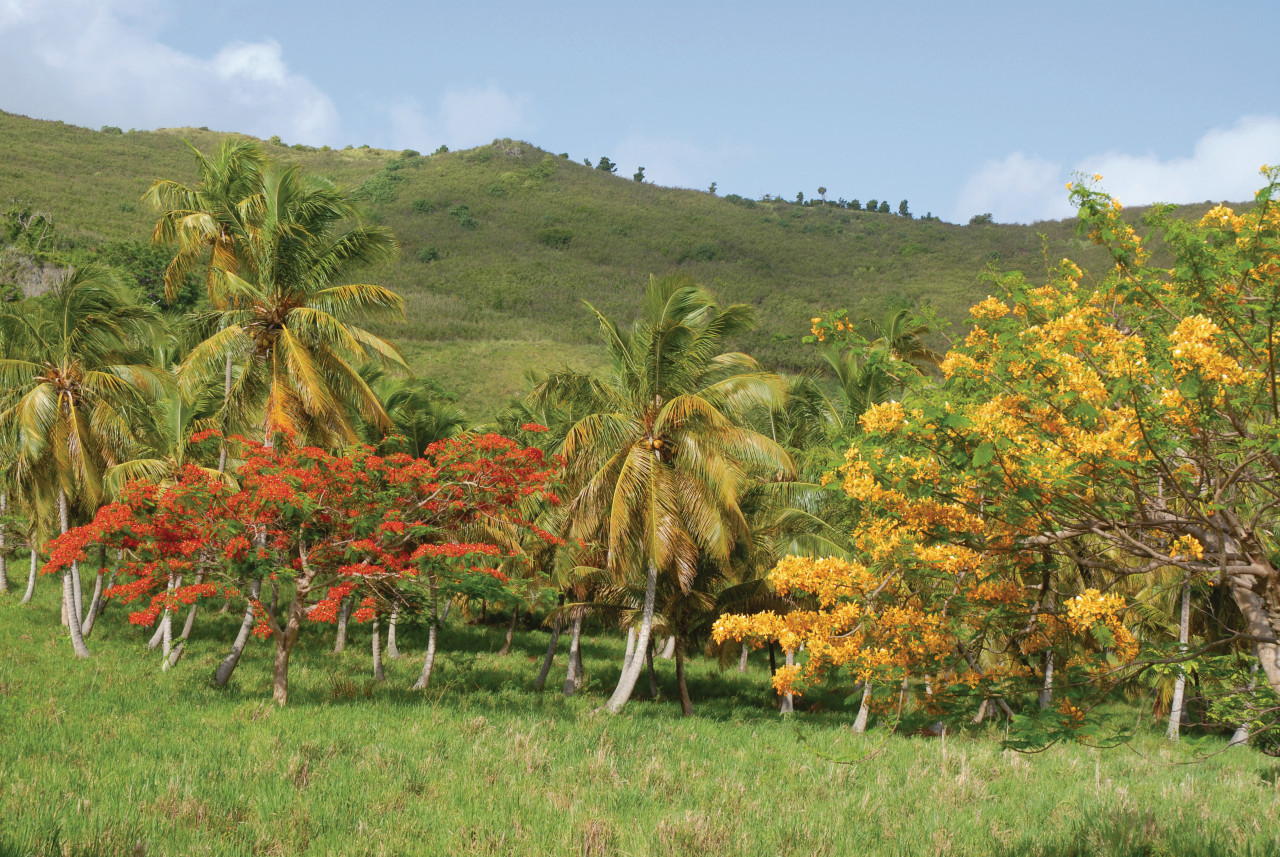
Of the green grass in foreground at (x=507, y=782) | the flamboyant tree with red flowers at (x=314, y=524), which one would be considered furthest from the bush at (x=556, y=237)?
the flamboyant tree with red flowers at (x=314, y=524)

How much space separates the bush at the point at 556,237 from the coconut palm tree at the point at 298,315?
80.3 m

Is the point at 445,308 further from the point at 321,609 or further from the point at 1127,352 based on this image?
the point at 1127,352

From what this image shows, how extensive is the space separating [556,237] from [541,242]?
6.66 feet

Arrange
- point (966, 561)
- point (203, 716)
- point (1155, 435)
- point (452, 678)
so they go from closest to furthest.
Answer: point (1155, 435), point (966, 561), point (203, 716), point (452, 678)

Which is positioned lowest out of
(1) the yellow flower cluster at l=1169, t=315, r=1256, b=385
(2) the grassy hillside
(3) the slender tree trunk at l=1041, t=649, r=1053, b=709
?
(3) the slender tree trunk at l=1041, t=649, r=1053, b=709

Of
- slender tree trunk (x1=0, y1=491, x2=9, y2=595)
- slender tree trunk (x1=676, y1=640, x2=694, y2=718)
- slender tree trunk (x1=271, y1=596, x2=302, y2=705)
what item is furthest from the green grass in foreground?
slender tree trunk (x1=0, y1=491, x2=9, y2=595)

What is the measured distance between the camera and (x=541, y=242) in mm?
96688

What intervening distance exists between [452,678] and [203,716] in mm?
8986

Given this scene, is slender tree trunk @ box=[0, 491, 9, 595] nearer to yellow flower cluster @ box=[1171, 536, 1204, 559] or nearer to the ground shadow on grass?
the ground shadow on grass

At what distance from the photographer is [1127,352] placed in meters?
5.24

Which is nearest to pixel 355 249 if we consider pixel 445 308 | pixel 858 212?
pixel 445 308

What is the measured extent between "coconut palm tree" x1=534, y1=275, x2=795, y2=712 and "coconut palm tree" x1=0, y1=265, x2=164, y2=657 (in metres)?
9.23

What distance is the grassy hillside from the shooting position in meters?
65.1

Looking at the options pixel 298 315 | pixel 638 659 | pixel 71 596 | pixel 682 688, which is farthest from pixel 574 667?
pixel 71 596
